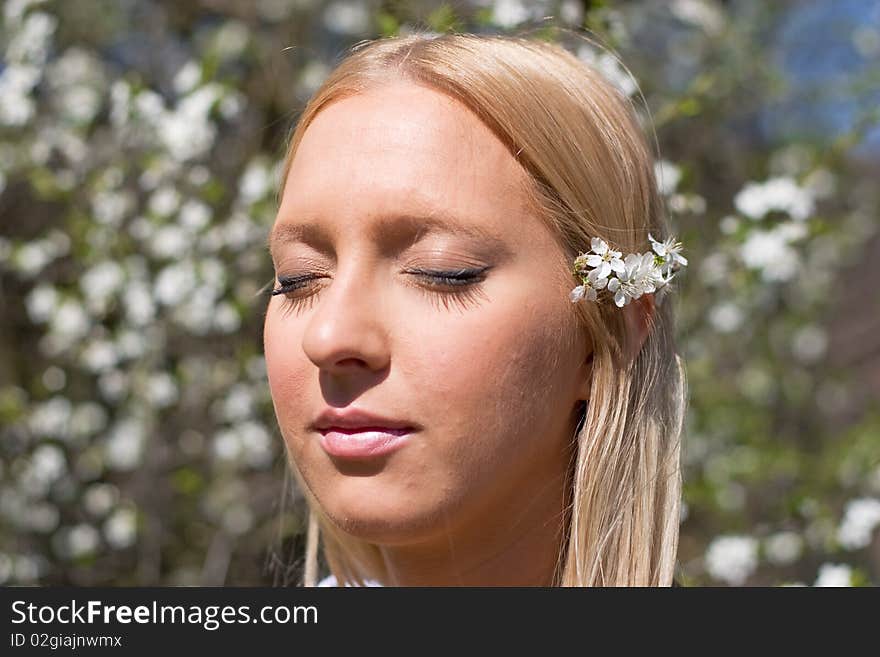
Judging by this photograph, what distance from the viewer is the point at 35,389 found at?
3678 millimetres

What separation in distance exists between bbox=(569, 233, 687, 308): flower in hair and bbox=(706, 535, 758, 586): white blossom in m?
1.43

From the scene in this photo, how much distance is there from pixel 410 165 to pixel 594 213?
0.29 m

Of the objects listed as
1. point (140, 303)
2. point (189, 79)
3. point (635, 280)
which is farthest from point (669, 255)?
point (140, 303)

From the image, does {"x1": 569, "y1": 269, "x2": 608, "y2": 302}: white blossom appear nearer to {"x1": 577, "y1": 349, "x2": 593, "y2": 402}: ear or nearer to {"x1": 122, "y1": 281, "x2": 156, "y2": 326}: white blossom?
{"x1": 577, "y1": 349, "x2": 593, "y2": 402}: ear

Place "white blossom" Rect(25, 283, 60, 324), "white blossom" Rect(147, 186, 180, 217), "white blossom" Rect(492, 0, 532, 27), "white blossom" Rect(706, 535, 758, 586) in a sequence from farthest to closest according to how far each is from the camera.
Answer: "white blossom" Rect(25, 283, 60, 324) < "white blossom" Rect(147, 186, 180, 217) < "white blossom" Rect(706, 535, 758, 586) < "white blossom" Rect(492, 0, 532, 27)

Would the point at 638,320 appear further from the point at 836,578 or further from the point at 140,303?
the point at 140,303

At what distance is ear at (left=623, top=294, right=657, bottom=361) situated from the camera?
4.90 feet

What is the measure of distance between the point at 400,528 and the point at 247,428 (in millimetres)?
2118

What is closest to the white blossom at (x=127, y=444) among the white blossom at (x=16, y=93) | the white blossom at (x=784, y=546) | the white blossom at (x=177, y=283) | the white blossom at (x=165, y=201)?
the white blossom at (x=177, y=283)

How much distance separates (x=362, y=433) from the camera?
1312 millimetres

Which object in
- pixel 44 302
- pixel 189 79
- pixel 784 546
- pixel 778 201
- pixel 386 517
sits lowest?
pixel 386 517

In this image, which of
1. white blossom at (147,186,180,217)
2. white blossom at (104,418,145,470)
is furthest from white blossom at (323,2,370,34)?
white blossom at (104,418,145,470)

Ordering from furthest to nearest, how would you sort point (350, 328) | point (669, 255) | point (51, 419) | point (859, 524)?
1. point (51, 419)
2. point (859, 524)
3. point (669, 255)
4. point (350, 328)

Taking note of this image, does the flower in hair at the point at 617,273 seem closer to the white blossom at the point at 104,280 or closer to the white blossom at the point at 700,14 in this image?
the white blossom at the point at 104,280
